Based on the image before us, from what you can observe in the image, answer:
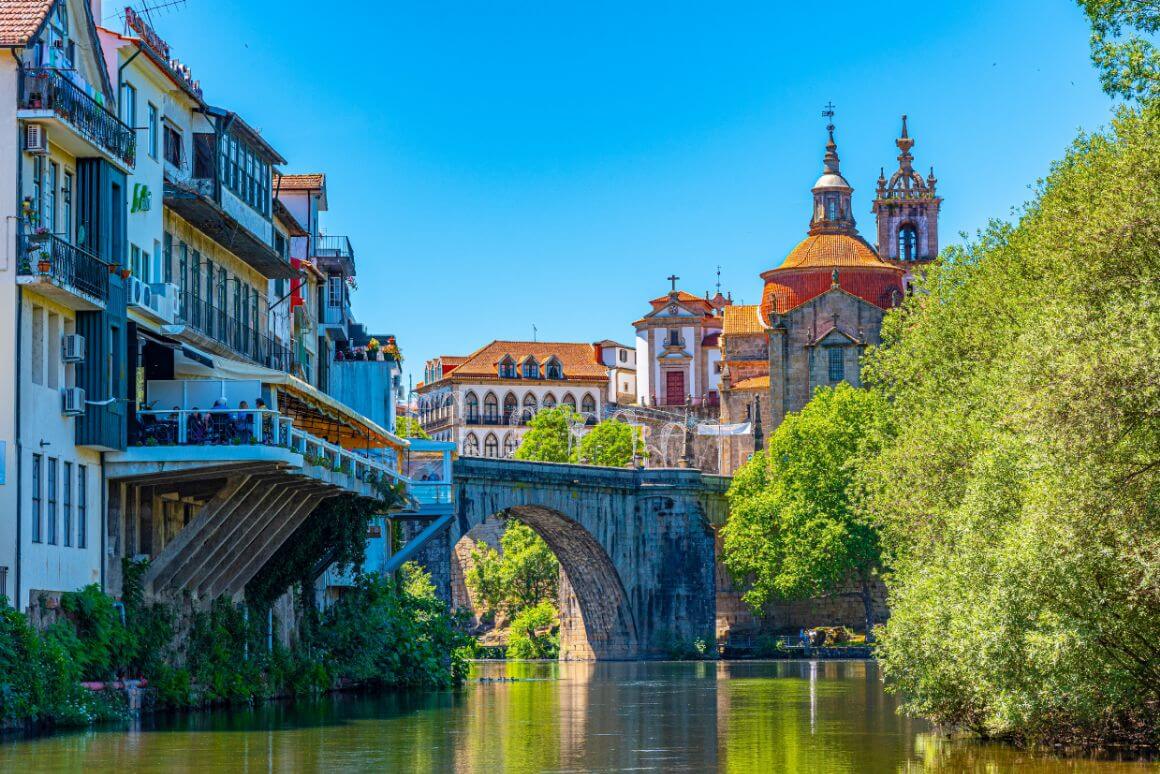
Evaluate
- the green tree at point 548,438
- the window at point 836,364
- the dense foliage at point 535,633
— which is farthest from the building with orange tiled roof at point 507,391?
the dense foliage at point 535,633

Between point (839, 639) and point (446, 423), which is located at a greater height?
point (446, 423)

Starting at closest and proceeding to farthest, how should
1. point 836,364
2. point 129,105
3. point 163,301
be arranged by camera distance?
point 129,105 → point 163,301 → point 836,364

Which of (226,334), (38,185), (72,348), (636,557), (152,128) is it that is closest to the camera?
(38,185)

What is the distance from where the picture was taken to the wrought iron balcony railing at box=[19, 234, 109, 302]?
38.2 meters

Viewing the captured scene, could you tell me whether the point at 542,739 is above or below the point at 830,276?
below

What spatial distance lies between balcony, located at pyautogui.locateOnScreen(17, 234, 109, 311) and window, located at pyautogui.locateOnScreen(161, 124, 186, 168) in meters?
7.64

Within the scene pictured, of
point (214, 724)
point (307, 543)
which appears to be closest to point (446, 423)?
point (307, 543)

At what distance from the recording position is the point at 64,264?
39.4m

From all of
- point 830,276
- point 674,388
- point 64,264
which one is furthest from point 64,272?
point 674,388

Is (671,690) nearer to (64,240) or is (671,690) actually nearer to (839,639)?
(64,240)

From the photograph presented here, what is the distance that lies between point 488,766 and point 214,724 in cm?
946

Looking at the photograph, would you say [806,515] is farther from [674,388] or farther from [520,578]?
[674,388]

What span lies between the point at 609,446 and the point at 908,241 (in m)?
27.3

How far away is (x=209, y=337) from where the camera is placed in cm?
5091
